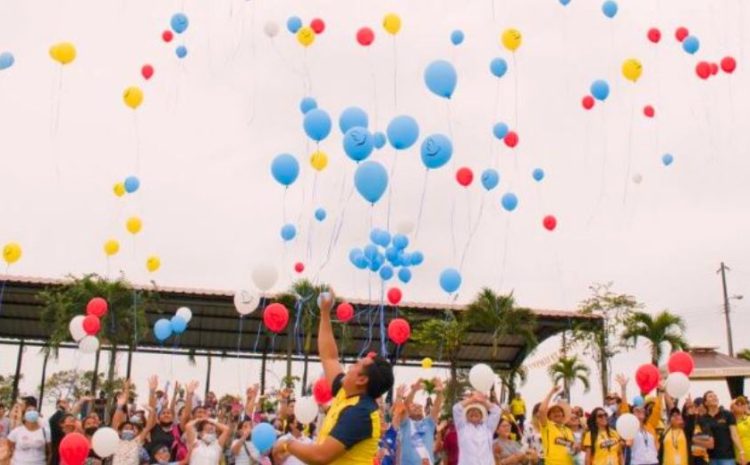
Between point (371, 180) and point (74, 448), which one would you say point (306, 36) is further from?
point (74, 448)

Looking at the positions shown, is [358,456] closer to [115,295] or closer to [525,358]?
[115,295]

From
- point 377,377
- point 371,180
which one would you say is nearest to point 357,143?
point 371,180

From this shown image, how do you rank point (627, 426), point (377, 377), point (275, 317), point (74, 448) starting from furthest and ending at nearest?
point (275, 317) < point (627, 426) < point (74, 448) < point (377, 377)

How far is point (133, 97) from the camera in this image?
11008 millimetres

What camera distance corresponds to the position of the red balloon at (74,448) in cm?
776

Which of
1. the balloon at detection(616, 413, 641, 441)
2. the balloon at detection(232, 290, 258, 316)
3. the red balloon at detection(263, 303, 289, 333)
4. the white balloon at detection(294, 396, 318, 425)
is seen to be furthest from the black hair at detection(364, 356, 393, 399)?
the balloon at detection(232, 290, 258, 316)

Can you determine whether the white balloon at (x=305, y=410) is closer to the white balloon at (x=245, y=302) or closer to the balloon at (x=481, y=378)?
the balloon at (x=481, y=378)

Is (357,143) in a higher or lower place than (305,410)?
higher

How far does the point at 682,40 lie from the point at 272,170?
19.4 ft

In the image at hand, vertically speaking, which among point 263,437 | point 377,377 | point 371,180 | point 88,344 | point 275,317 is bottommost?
point 263,437

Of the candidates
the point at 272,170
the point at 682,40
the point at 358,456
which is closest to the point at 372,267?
the point at 272,170

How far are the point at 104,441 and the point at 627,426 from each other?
5109 mm

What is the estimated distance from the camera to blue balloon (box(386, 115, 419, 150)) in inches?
340

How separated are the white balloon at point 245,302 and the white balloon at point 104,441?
4.49m
